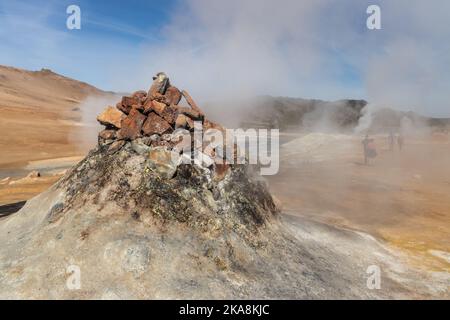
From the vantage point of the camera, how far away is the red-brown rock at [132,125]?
7000 mm

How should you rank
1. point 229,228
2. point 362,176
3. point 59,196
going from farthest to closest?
point 362,176 < point 59,196 < point 229,228

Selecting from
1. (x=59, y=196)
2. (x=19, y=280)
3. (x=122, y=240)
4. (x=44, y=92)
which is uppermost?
(x=44, y=92)

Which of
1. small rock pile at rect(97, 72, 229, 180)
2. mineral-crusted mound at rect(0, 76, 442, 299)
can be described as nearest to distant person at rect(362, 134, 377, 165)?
mineral-crusted mound at rect(0, 76, 442, 299)

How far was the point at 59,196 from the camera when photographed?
266 inches

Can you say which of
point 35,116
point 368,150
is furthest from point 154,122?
point 35,116

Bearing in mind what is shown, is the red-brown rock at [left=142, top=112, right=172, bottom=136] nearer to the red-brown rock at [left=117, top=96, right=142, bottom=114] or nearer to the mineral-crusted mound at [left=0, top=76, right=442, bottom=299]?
the mineral-crusted mound at [left=0, top=76, right=442, bottom=299]

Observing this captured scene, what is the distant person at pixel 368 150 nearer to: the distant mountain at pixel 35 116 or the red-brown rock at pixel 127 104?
the red-brown rock at pixel 127 104

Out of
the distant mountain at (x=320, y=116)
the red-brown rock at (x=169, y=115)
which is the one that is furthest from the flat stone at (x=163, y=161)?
the distant mountain at (x=320, y=116)

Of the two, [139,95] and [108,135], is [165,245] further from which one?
[139,95]

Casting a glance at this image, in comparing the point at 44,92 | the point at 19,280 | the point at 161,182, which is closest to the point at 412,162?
the point at 161,182

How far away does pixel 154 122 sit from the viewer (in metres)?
7.07

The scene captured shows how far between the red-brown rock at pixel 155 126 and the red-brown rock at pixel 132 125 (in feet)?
0.36
